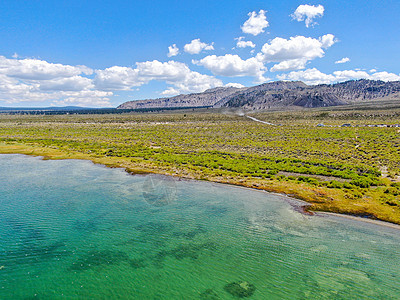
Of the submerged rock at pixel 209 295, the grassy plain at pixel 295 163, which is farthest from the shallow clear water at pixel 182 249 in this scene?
the grassy plain at pixel 295 163

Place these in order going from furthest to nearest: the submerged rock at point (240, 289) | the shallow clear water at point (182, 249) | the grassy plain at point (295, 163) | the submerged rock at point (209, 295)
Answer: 1. the grassy plain at point (295, 163)
2. the shallow clear water at point (182, 249)
3. the submerged rock at point (240, 289)
4. the submerged rock at point (209, 295)

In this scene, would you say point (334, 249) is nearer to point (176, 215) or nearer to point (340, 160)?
point (176, 215)

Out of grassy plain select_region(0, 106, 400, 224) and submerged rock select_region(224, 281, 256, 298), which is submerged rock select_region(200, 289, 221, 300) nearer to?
submerged rock select_region(224, 281, 256, 298)

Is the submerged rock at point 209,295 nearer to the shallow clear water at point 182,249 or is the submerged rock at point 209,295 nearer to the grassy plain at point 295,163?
the shallow clear water at point 182,249

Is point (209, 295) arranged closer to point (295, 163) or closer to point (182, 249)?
Answer: point (182, 249)

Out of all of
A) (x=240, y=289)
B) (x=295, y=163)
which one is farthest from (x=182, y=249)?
(x=295, y=163)
